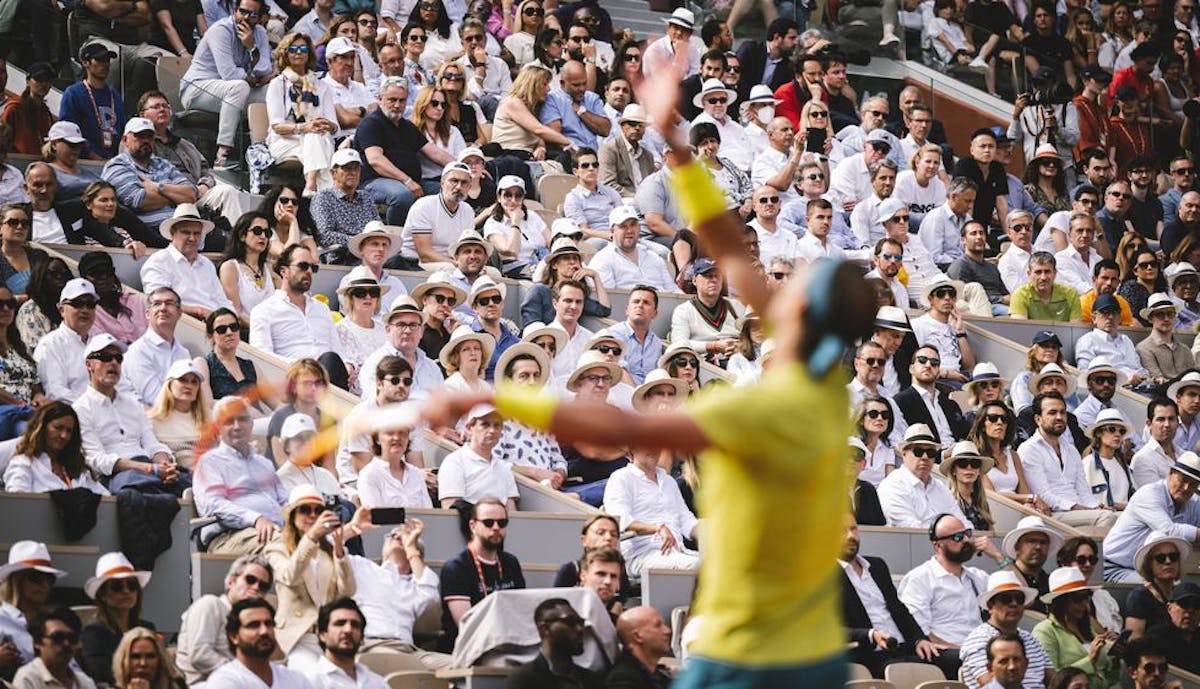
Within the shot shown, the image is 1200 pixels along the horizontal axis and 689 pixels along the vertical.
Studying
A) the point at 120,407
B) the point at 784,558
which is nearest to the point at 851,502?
the point at 120,407

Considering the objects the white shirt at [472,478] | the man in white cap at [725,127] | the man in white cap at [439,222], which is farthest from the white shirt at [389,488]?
the man in white cap at [725,127]

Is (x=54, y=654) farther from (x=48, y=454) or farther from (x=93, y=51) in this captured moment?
(x=93, y=51)

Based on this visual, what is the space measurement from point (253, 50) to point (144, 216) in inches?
115

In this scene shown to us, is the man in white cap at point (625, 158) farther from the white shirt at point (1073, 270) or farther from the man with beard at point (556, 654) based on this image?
the man with beard at point (556, 654)

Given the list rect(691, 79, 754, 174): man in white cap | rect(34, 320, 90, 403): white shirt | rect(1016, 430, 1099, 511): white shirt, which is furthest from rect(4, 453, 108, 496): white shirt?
rect(691, 79, 754, 174): man in white cap

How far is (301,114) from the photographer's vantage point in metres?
16.1

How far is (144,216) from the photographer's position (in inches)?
574

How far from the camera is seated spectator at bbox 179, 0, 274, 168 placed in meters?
16.1

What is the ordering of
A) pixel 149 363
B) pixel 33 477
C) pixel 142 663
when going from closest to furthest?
pixel 142 663
pixel 33 477
pixel 149 363

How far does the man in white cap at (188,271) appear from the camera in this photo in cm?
1325

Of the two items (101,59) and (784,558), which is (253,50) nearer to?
(101,59)

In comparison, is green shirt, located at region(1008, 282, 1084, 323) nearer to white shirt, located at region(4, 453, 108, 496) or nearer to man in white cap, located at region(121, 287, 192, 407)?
man in white cap, located at region(121, 287, 192, 407)

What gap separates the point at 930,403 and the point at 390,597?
5.67 meters

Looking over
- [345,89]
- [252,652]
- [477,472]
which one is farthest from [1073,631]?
[345,89]
